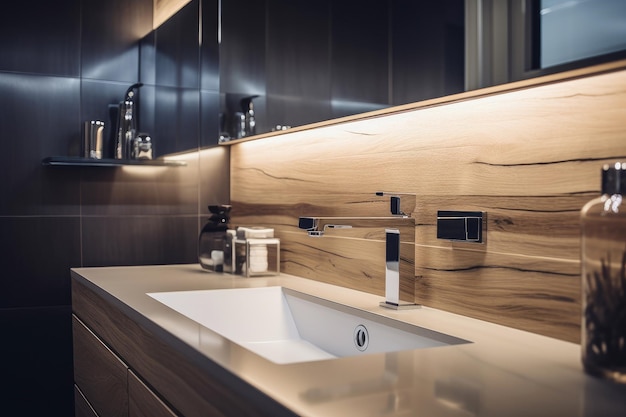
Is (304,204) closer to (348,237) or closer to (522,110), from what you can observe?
(348,237)

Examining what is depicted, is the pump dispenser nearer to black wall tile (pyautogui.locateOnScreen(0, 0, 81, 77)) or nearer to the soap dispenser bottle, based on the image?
black wall tile (pyautogui.locateOnScreen(0, 0, 81, 77))

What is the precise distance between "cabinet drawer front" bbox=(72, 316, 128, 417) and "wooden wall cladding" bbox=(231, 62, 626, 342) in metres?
0.75

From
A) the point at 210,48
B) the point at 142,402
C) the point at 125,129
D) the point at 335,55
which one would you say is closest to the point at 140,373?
the point at 142,402

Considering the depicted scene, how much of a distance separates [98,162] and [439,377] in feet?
7.63

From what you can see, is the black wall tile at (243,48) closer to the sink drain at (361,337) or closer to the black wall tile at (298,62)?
the black wall tile at (298,62)

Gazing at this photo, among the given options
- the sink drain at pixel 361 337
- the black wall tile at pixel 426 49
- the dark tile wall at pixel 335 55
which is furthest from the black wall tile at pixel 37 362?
the black wall tile at pixel 426 49

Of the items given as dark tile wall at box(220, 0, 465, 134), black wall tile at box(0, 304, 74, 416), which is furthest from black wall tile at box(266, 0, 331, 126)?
black wall tile at box(0, 304, 74, 416)

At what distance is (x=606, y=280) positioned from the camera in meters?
1.08

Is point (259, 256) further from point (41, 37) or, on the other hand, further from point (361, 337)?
point (41, 37)

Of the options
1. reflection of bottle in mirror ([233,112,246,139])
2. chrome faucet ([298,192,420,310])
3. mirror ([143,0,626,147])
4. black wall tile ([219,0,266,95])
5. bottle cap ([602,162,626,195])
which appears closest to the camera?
bottle cap ([602,162,626,195])

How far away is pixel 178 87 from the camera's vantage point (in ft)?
10.2

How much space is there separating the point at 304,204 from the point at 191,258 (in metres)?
0.96

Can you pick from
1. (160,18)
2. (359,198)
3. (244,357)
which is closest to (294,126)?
(359,198)

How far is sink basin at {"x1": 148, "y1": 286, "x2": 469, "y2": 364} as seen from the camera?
1900 mm
